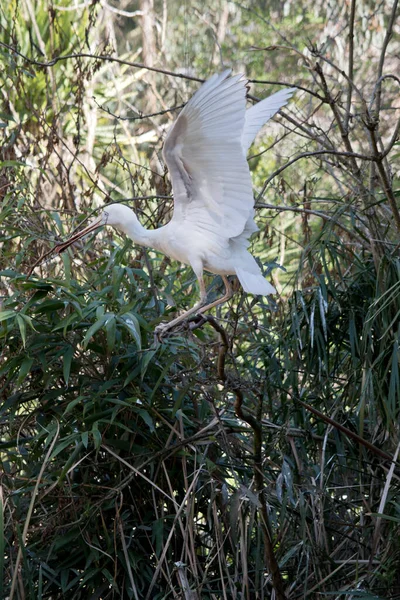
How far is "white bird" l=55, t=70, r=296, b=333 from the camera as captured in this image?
9.05ft

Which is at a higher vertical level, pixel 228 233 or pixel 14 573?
pixel 228 233

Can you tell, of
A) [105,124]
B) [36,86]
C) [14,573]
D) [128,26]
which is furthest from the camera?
[128,26]

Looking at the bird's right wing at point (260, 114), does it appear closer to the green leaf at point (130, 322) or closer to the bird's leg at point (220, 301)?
the bird's leg at point (220, 301)

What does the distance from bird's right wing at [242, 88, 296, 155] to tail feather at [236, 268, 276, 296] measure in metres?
0.66

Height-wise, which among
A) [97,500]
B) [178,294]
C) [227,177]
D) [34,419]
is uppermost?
[227,177]

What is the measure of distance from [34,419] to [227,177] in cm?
124

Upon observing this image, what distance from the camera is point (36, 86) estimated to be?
20.9 ft

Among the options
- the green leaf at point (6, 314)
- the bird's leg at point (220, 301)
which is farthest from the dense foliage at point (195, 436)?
the bird's leg at point (220, 301)

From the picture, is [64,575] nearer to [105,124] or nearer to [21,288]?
[21,288]

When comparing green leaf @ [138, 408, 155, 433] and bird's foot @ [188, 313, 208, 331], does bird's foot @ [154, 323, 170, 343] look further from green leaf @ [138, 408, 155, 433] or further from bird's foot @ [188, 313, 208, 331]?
green leaf @ [138, 408, 155, 433]

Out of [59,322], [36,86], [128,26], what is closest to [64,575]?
[59,322]

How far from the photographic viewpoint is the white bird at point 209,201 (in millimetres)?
2760

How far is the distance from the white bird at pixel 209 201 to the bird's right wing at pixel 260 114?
16.0 inches

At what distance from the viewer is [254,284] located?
2.83 m
